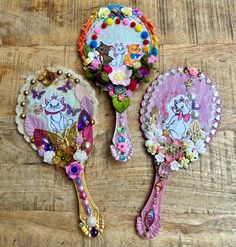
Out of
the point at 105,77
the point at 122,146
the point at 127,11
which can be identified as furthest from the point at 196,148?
the point at 127,11

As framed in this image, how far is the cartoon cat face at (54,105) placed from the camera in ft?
2.90

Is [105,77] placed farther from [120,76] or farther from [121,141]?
[121,141]

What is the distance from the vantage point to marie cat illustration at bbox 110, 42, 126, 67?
914mm

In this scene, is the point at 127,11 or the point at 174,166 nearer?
the point at 174,166

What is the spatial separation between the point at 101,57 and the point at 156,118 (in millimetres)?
209

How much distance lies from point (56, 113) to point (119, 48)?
9.0 inches

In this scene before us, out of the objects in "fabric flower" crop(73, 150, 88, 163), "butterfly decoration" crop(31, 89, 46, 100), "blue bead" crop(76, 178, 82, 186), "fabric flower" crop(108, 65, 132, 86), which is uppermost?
"fabric flower" crop(108, 65, 132, 86)

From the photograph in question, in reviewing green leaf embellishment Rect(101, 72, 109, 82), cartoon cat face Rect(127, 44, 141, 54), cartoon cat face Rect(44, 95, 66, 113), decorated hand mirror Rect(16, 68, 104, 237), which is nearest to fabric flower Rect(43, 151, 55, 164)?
decorated hand mirror Rect(16, 68, 104, 237)

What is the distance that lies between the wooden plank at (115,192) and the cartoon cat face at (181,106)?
9 cm

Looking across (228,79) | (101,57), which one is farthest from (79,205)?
(228,79)

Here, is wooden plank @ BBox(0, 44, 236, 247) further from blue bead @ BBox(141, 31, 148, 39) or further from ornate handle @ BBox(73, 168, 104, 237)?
blue bead @ BBox(141, 31, 148, 39)

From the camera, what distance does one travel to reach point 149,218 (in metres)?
0.80

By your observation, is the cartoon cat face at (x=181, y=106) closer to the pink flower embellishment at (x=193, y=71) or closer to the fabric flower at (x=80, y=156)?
the pink flower embellishment at (x=193, y=71)

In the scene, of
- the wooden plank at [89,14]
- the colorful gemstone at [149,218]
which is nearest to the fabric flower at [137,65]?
the wooden plank at [89,14]
